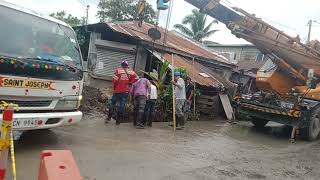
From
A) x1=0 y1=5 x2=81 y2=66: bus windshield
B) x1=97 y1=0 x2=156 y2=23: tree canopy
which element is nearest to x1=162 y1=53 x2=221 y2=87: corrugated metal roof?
x1=0 y1=5 x2=81 y2=66: bus windshield

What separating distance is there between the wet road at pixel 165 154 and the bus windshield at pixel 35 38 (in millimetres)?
1560

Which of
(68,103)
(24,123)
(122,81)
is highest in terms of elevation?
(122,81)

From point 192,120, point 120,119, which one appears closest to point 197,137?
point 120,119

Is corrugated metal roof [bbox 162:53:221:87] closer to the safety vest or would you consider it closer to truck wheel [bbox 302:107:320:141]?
truck wheel [bbox 302:107:320:141]

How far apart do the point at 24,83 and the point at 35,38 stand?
3.24 ft

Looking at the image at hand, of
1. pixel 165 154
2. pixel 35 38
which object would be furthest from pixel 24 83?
pixel 165 154

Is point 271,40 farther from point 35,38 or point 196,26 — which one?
point 196,26

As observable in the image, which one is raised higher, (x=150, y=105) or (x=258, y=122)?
(x=150, y=105)

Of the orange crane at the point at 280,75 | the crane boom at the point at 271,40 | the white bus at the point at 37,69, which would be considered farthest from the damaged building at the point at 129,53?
the white bus at the point at 37,69

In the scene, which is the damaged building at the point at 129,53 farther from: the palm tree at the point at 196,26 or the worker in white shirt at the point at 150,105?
the palm tree at the point at 196,26

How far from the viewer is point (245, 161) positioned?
25.2ft

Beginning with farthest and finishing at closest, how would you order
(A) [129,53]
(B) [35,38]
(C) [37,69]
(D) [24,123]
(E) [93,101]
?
1. (A) [129,53]
2. (E) [93,101]
3. (B) [35,38]
4. (C) [37,69]
5. (D) [24,123]

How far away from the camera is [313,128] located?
1159 centimetres

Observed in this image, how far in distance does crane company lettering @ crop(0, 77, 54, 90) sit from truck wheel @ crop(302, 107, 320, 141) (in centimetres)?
790
